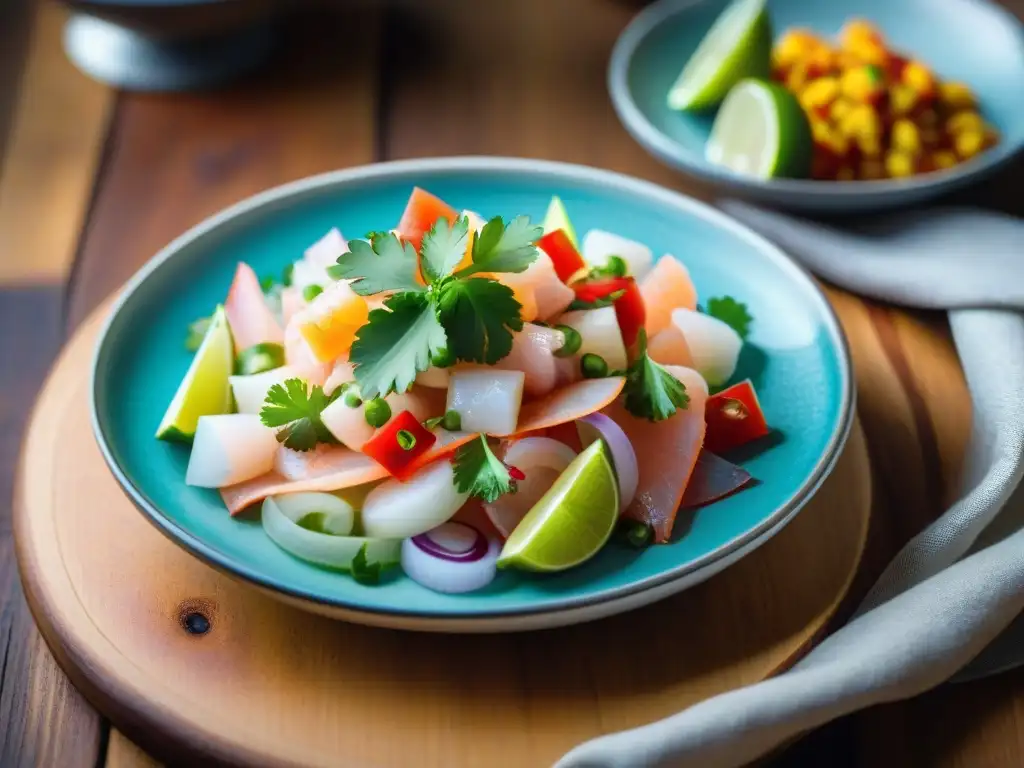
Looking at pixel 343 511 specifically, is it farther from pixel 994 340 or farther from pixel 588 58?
pixel 588 58

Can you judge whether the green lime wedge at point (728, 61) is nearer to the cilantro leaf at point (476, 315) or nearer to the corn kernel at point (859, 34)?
the corn kernel at point (859, 34)

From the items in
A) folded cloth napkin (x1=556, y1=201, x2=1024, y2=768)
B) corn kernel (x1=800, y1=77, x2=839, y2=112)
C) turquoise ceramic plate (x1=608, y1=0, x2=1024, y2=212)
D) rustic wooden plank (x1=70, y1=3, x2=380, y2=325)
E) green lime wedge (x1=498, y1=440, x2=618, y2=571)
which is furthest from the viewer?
corn kernel (x1=800, y1=77, x2=839, y2=112)

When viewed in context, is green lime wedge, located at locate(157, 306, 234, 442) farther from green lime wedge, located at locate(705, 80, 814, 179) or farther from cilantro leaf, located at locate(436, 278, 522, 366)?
green lime wedge, located at locate(705, 80, 814, 179)

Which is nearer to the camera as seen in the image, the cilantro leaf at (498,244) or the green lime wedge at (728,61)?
the cilantro leaf at (498,244)

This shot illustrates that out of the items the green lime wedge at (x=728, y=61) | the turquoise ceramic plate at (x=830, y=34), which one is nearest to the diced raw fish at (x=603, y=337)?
the turquoise ceramic plate at (x=830, y=34)

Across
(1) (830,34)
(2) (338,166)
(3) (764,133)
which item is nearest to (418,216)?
(2) (338,166)

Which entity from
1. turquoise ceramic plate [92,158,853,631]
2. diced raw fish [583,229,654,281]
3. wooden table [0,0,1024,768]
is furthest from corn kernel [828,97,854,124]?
diced raw fish [583,229,654,281]

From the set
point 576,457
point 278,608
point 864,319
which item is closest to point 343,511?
point 278,608
